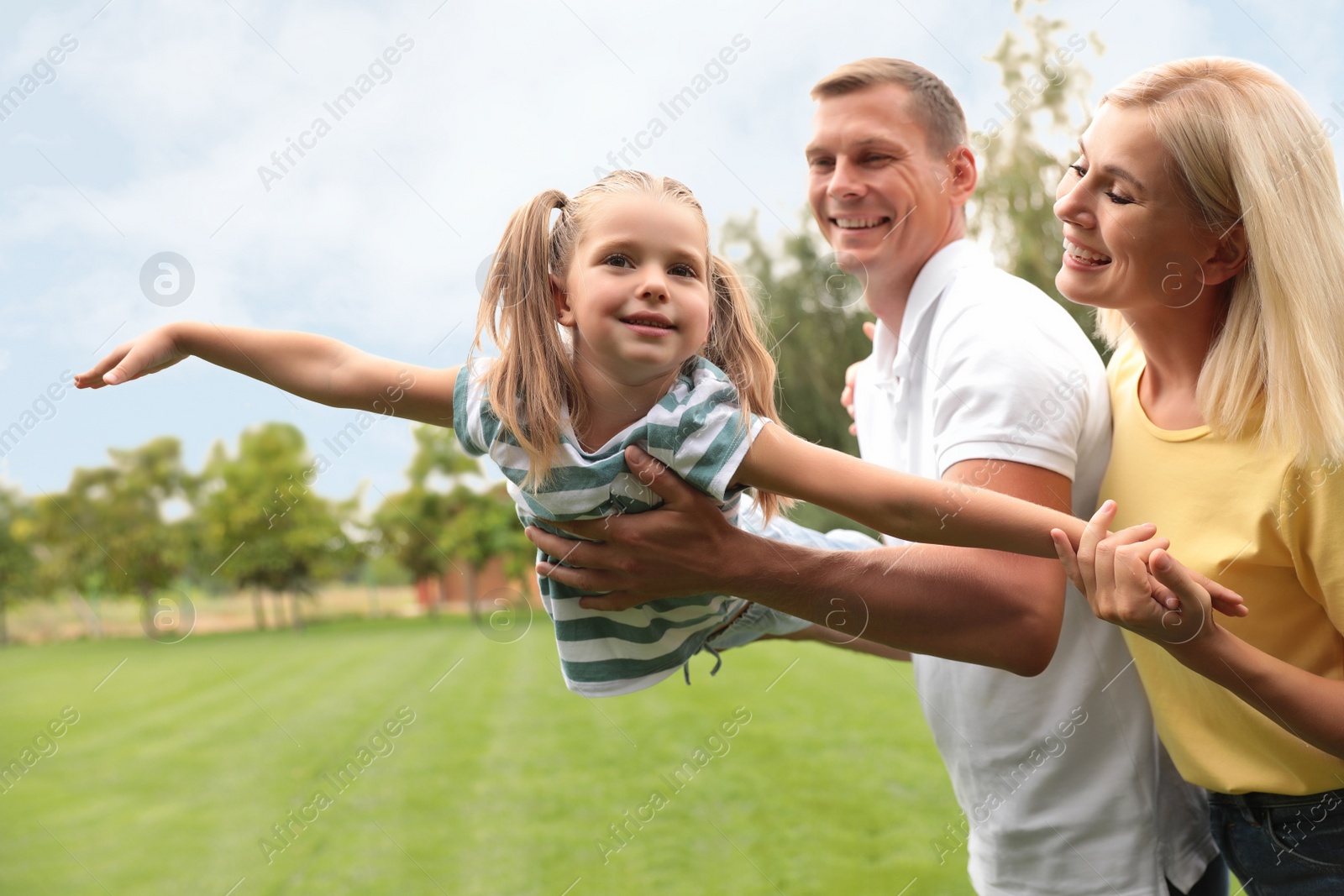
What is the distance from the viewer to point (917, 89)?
80.7 inches

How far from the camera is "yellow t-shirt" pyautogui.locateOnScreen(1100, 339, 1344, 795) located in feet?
4.56

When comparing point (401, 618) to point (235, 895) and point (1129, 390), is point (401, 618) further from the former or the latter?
point (1129, 390)

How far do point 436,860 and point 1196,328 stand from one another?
8.42 m

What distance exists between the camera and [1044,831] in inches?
67.0

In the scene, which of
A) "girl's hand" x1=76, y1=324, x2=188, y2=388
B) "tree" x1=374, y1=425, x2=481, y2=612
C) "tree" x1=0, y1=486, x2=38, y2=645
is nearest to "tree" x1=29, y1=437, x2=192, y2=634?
"tree" x1=0, y1=486, x2=38, y2=645

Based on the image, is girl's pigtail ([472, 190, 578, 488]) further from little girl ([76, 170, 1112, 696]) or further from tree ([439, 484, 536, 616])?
tree ([439, 484, 536, 616])

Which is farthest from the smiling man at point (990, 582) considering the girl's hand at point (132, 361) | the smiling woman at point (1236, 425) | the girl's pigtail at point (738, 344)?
the girl's hand at point (132, 361)

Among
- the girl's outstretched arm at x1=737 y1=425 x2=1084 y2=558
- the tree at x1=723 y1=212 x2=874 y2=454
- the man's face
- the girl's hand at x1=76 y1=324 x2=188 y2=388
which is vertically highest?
the man's face

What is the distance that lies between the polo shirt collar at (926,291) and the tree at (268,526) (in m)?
28.8

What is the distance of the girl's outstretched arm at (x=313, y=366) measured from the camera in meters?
1.56

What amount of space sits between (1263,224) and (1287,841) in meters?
0.90

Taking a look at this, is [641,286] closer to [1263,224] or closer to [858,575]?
[858,575]

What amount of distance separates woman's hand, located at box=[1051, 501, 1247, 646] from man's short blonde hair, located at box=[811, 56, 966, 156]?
103cm

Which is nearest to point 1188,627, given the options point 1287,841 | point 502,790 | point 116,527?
point 1287,841
